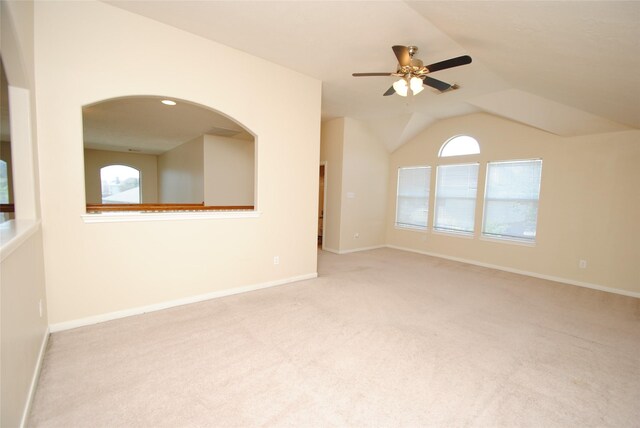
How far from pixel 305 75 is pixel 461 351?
3.62 m

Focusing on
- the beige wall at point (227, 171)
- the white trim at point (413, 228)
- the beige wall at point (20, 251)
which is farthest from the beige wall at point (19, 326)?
the white trim at point (413, 228)

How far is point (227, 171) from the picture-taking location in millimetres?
6711

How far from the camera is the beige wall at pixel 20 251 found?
126 cm

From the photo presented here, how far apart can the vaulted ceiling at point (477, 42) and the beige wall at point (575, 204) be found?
339mm

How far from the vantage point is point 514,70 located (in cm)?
303

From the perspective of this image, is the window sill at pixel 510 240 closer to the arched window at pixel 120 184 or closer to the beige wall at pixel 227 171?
the beige wall at pixel 227 171

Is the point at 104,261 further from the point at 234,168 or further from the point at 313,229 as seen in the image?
the point at 234,168

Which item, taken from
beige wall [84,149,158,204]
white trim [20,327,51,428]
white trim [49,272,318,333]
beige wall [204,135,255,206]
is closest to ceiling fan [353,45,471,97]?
white trim [49,272,318,333]

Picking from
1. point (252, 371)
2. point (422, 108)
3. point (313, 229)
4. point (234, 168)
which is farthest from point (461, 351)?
point (234, 168)

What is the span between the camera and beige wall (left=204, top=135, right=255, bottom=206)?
6422mm

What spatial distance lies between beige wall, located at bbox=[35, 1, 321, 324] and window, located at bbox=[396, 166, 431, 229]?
127 inches

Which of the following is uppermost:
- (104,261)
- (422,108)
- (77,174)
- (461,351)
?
(422,108)

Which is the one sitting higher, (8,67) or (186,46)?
(186,46)

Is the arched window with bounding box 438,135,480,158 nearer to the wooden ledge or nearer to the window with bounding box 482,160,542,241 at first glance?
the window with bounding box 482,160,542,241
